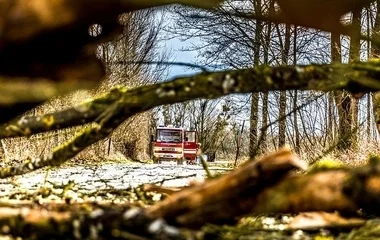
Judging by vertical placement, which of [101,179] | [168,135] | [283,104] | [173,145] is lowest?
[173,145]

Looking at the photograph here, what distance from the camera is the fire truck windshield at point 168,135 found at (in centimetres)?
2012

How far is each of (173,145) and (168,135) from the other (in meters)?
0.44

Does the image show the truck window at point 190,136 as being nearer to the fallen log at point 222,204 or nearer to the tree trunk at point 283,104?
the tree trunk at point 283,104

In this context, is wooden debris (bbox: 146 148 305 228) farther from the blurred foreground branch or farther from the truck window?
the truck window

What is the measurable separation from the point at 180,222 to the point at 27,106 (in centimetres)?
65

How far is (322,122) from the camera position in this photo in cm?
905

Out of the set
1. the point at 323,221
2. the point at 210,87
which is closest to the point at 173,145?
the point at 210,87

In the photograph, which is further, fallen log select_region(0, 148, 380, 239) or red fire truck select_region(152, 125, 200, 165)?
red fire truck select_region(152, 125, 200, 165)

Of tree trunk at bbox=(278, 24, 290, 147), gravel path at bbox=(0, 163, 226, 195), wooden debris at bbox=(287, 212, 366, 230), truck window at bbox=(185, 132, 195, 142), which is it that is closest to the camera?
wooden debris at bbox=(287, 212, 366, 230)

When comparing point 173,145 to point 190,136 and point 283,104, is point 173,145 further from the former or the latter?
point 283,104

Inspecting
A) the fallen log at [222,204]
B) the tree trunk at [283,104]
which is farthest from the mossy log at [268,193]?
the tree trunk at [283,104]

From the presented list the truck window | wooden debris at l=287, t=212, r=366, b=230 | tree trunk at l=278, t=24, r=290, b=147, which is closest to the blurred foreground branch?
wooden debris at l=287, t=212, r=366, b=230

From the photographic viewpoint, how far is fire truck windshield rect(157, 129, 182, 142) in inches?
792

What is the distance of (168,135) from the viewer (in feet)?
66.5
